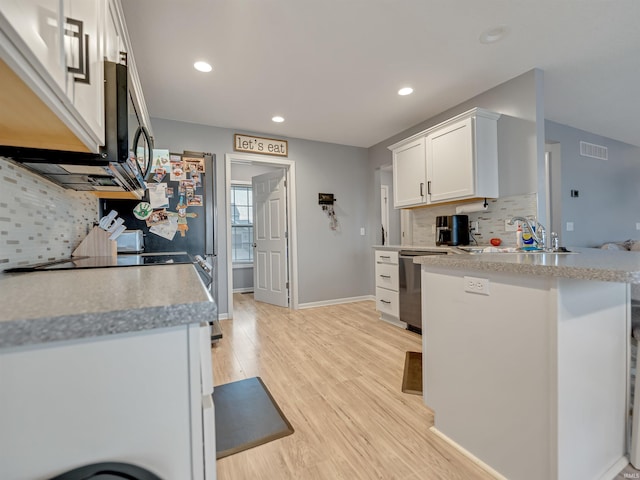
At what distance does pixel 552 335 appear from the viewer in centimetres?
A: 96

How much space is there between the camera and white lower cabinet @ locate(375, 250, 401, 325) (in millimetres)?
3160

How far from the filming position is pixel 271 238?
14.0ft

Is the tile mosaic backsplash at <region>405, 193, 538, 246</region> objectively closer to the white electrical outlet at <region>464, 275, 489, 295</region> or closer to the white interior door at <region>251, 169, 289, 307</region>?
the white electrical outlet at <region>464, 275, 489, 295</region>

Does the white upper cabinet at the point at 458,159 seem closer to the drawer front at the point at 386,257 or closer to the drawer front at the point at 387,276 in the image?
the drawer front at the point at 386,257

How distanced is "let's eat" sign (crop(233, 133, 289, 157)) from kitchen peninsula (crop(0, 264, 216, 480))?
3.38 meters

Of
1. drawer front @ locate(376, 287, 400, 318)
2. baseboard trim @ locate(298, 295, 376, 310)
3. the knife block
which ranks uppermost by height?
the knife block

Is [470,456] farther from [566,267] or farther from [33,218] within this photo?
[33,218]

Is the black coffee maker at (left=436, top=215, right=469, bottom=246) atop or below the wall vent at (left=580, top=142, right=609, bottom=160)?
below

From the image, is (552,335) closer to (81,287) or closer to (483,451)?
(483,451)

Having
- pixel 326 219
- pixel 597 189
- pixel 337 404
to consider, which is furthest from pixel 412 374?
pixel 597 189

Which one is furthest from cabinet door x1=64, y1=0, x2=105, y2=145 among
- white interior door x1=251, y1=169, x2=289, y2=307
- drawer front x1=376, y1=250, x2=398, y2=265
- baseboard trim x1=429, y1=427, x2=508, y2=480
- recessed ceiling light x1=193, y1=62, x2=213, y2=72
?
white interior door x1=251, y1=169, x2=289, y2=307

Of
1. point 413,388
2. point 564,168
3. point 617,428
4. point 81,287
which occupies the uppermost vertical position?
point 564,168

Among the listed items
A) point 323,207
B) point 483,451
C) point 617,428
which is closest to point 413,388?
point 483,451

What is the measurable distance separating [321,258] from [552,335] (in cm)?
335
